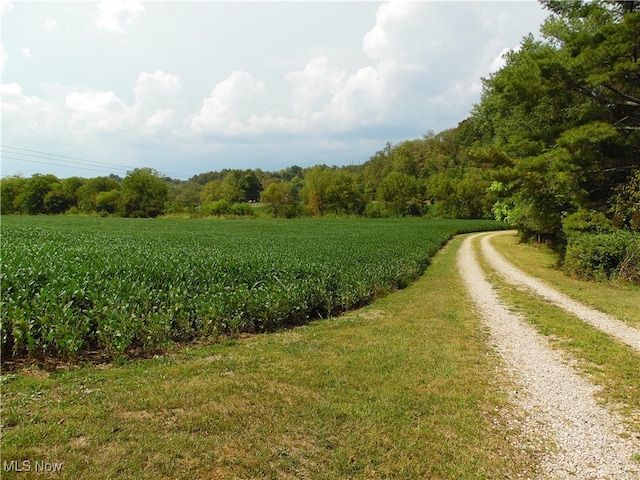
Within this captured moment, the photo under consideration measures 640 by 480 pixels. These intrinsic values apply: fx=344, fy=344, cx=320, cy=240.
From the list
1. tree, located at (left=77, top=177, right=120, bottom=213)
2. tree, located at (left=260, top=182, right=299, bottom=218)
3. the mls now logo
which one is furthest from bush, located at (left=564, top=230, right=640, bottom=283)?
tree, located at (left=77, top=177, right=120, bottom=213)

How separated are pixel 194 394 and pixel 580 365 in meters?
6.87

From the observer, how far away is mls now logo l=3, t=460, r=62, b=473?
315 cm

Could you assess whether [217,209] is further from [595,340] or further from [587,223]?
[595,340]

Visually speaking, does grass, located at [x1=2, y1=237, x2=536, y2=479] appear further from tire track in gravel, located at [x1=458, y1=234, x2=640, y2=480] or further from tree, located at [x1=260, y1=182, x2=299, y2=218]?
tree, located at [x1=260, y1=182, x2=299, y2=218]

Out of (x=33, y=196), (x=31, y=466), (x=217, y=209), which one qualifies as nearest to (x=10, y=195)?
(x=33, y=196)

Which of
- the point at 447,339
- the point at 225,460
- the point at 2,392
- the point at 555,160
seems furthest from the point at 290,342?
the point at 555,160

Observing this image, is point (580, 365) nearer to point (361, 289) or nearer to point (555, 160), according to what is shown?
point (361, 289)

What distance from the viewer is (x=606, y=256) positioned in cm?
1448

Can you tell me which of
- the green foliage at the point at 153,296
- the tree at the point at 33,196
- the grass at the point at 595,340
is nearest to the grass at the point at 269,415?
the green foliage at the point at 153,296

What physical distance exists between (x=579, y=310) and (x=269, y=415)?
10.6 meters

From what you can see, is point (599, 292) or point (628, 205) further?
point (628, 205)

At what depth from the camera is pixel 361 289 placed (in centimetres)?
1156

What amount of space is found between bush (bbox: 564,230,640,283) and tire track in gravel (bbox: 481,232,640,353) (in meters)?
1.98

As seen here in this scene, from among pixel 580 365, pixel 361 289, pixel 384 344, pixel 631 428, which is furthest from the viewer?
pixel 361 289
